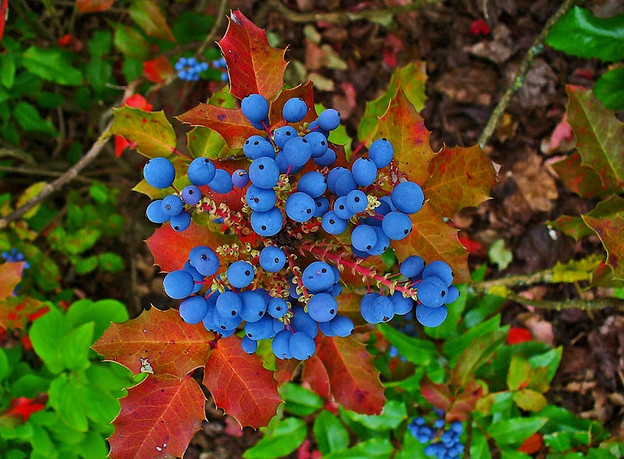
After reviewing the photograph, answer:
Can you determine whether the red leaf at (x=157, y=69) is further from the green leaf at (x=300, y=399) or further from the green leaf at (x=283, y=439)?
the green leaf at (x=283, y=439)

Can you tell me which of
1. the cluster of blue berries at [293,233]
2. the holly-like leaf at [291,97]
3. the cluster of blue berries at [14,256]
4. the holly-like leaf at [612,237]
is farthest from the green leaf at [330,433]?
the cluster of blue berries at [14,256]

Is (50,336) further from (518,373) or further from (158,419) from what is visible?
(518,373)

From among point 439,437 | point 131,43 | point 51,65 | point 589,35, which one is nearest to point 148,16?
point 131,43

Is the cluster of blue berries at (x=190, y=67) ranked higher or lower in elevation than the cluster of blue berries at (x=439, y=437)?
higher

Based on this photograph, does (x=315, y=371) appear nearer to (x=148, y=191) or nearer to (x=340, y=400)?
(x=340, y=400)

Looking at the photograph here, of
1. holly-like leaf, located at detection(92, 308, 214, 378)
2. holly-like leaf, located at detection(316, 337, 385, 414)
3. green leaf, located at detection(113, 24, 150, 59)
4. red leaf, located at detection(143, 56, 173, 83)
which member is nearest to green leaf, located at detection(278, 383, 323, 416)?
holly-like leaf, located at detection(316, 337, 385, 414)

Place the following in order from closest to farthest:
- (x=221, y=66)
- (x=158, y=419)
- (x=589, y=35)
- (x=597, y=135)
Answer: (x=158, y=419) < (x=597, y=135) < (x=589, y=35) < (x=221, y=66)
